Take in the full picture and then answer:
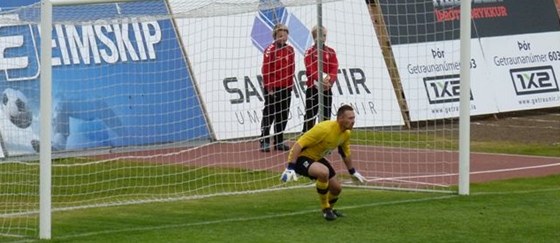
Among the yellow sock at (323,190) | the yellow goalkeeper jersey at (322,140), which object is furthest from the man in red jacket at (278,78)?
the yellow sock at (323,190)

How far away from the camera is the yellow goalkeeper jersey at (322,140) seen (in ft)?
49.9

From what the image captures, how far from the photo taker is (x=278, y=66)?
21.5 meters

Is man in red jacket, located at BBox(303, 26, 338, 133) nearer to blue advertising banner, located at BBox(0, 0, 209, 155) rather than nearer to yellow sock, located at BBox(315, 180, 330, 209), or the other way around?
blue advertising banner, located at BBox(0, 0, 209, 155)

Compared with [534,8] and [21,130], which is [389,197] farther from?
[534,8]

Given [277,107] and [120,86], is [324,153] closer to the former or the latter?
[277,107]

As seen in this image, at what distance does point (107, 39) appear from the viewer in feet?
66.6

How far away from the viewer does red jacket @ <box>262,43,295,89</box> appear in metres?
21.2

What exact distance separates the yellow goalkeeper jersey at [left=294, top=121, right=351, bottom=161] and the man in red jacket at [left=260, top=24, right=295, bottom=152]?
210 inches

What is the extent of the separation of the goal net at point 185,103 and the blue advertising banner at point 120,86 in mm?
26

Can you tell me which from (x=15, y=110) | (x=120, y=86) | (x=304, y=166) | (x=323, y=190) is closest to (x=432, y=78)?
(x=120, y=86)

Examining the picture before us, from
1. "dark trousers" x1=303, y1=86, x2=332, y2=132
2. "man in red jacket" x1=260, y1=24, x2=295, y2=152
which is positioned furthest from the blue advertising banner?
"dark trousers" x1=303, y1=86, x2=332, y2=132

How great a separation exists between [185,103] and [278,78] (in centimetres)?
158

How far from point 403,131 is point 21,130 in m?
6.81

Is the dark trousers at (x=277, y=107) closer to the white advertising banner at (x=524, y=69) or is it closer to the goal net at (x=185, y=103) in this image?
the goal net at (x=185, y=103)
